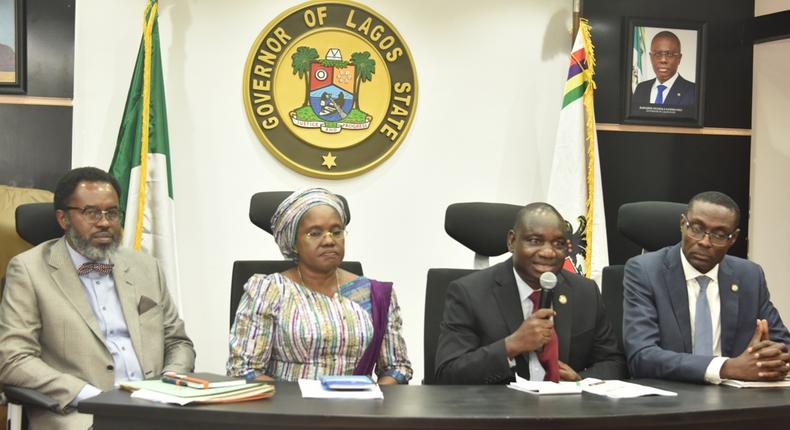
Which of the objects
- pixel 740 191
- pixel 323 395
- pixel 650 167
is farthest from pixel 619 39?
pixel 323 395

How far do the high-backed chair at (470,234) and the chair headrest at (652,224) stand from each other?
1.61ft

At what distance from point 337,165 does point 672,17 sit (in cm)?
216

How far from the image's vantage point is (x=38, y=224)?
11.8 ft

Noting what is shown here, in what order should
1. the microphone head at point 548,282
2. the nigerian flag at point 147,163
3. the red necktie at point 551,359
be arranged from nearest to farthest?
the microphone head at point 548,282, the red necktie at point 551,359, the nigerian flag at point 147,163

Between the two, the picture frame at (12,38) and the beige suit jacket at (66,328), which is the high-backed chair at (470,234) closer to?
the beige suit jacket at (66,328)

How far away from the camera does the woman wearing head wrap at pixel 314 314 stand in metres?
3.06

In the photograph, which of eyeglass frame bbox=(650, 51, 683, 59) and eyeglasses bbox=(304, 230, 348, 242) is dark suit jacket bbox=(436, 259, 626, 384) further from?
eyeglass frame bbox=(650, 51, 683, 59)

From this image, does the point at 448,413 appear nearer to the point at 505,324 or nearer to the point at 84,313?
the point at 505,324

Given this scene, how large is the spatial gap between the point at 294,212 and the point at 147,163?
61.2 inches

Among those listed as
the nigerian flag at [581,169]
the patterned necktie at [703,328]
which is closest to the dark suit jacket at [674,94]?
the nigerian flag at [581,169]

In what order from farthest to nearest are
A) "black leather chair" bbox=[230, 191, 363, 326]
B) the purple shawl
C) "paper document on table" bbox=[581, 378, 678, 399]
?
"black leather chair" bbox=[230, 191, 363, 326] → the purple shawl → "paper document on table" bbox=[581, 378, 678, 399]

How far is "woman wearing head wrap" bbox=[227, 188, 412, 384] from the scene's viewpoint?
306 centimetres

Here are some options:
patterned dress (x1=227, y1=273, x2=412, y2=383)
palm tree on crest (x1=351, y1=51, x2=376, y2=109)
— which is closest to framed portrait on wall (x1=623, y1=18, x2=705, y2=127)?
palm tree on crest (x1=351, y1=51, x2=376, y2=109)

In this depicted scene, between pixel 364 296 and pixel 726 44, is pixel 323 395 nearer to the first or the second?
pixel 364 296
